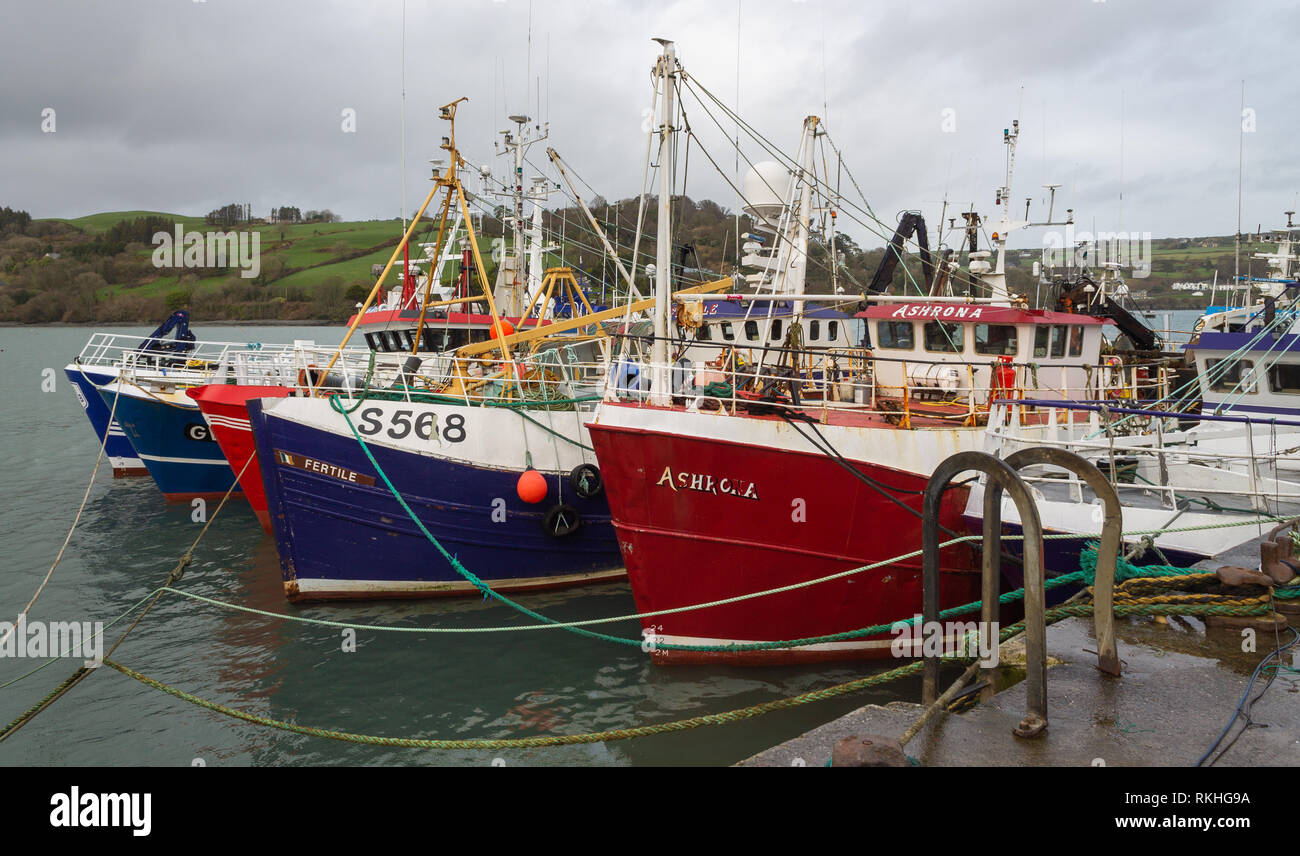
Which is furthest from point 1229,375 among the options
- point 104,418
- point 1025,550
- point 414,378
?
point 104,418

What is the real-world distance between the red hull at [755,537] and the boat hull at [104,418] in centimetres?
1589

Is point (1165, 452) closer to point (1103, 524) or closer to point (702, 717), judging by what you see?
point (1103, 524)

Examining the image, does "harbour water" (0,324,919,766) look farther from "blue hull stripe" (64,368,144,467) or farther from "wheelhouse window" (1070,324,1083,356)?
"blue hull stripe" (64,368,144,467)

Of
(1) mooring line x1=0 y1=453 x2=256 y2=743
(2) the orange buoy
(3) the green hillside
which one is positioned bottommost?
(1) mooring line x1=0 y1=453 x2=256 y2=743

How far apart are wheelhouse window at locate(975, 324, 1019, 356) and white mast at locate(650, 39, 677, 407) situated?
5.34 m

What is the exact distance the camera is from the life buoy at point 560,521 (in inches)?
506

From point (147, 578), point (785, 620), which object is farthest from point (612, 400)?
point (147, 578)

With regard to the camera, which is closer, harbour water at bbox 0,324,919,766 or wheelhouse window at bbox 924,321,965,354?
harbour water at bbox 0,324,919,766

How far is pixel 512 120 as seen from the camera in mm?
19547

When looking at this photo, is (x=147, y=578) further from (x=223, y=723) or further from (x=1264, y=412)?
(x=1264, y=412)

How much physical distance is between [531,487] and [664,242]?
171 inches

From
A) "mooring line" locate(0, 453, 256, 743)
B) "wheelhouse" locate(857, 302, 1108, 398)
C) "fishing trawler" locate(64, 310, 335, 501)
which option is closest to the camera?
"mooring line" locate(0, 453, 256, 743)

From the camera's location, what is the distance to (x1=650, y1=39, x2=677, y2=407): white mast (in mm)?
10078

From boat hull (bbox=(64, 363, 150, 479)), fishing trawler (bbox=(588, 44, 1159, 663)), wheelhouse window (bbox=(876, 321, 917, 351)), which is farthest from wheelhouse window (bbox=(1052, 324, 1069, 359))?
boat hull (bbox=(64, 363, 150, 479))
